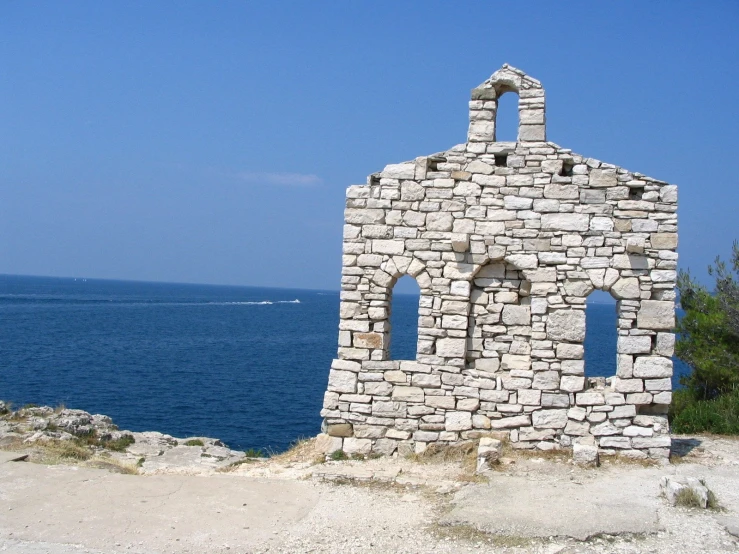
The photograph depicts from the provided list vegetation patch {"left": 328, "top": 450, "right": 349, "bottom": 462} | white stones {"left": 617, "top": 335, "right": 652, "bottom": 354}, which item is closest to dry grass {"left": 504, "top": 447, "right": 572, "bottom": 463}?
white stones {"left": 617, "top": 335, "right": 652, "bottom": 354}

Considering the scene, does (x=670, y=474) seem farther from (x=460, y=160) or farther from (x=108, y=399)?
(x=108, y=399)

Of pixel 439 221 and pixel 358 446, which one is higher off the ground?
pixel 439 221

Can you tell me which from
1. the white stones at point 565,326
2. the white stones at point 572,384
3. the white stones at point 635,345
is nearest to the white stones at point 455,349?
the white stones at point 565,326

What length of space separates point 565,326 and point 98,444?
8.91 metres

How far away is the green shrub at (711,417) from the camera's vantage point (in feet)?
37.5

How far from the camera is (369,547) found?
6.38 metres

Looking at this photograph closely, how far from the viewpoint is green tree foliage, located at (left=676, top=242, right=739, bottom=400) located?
511 inches

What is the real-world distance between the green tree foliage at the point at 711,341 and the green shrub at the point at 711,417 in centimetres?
75

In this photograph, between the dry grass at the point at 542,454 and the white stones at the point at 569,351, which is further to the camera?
the white stones at the point at 569,351

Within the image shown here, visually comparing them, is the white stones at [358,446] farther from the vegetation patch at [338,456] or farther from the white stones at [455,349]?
the white stones at [455,349]

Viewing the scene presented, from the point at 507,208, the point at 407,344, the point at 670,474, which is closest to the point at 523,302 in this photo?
the point at 507,208

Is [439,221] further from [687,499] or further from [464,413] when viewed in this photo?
[687,499]

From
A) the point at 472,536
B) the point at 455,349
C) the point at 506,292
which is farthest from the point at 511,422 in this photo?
the point at 472,536

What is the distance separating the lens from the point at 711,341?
13.4 m
